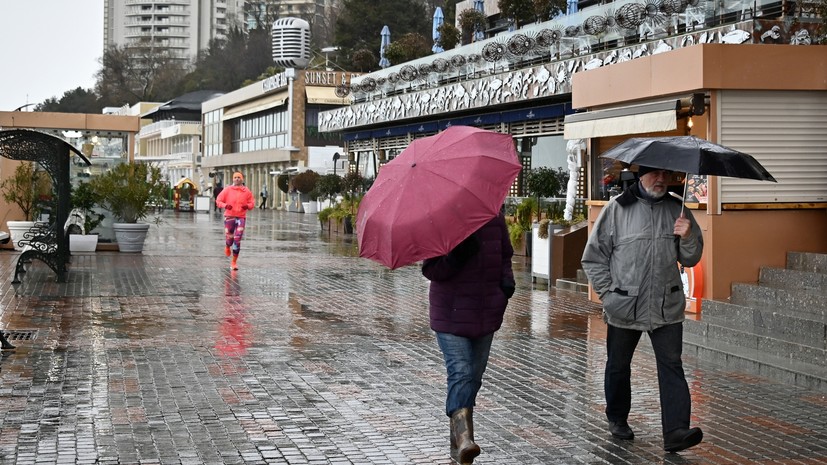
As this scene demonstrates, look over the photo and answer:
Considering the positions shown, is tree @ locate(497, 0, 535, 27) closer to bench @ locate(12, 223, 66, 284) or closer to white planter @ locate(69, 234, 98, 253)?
white planter @ locate(69, 234, 98, 253)

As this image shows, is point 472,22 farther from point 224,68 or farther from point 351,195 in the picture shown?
point 224,68

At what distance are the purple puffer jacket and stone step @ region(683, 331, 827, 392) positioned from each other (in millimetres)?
3589

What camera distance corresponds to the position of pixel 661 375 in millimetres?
6812

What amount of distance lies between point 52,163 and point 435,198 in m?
13.6

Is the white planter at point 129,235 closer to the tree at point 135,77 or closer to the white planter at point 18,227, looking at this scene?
the white planter at point 18,227

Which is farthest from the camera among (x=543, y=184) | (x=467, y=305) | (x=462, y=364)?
(x=543, y=184)

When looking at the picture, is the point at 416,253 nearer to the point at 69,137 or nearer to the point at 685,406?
the point at 685,406

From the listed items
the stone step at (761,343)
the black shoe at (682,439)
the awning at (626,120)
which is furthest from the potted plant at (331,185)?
the black shoe at (682,439)

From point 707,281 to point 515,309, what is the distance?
10.4 feet

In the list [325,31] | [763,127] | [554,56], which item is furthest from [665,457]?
[325,31]

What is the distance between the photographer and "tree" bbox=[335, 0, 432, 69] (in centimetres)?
7869

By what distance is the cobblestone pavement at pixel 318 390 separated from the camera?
6742mm

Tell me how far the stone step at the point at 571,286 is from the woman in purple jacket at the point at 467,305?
987 centimetres

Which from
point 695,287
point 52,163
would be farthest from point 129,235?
point 695,287
